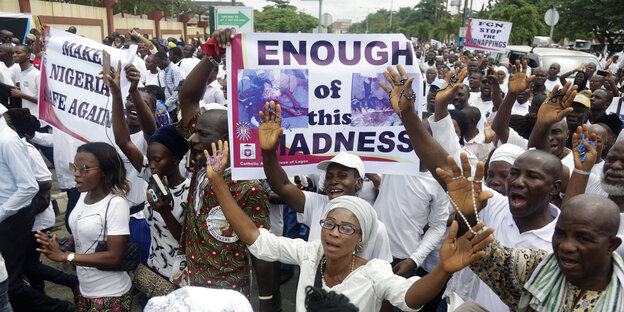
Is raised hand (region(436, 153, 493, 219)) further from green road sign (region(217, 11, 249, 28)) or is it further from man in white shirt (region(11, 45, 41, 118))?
green road sign (region(217, 11, 249, 28))

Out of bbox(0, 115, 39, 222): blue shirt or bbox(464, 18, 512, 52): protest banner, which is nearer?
bbox(0, 115, 39, 222): blue shirt

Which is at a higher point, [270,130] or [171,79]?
[270,130]

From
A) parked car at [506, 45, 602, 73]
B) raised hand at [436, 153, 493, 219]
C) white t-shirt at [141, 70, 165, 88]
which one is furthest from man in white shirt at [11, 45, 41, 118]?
parked car at [506, 45, 602, 73]

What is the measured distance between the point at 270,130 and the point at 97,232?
1.36m

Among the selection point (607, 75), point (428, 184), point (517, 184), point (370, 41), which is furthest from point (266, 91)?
point (607, 75)

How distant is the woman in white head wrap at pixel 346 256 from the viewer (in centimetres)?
196

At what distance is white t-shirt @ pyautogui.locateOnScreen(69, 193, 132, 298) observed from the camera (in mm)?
3102

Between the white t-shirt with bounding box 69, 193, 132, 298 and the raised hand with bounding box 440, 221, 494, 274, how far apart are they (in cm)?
217

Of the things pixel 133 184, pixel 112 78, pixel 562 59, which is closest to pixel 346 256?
pixel 112 78

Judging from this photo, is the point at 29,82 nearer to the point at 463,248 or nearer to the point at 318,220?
the point at 318,220

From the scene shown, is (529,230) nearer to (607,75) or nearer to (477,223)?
(477,223)

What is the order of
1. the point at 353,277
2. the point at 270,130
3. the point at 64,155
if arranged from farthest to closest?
the point at 64,155, the point at 270,130, the point at 353,277

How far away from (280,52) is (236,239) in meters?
1.25

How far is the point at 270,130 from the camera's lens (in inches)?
109
